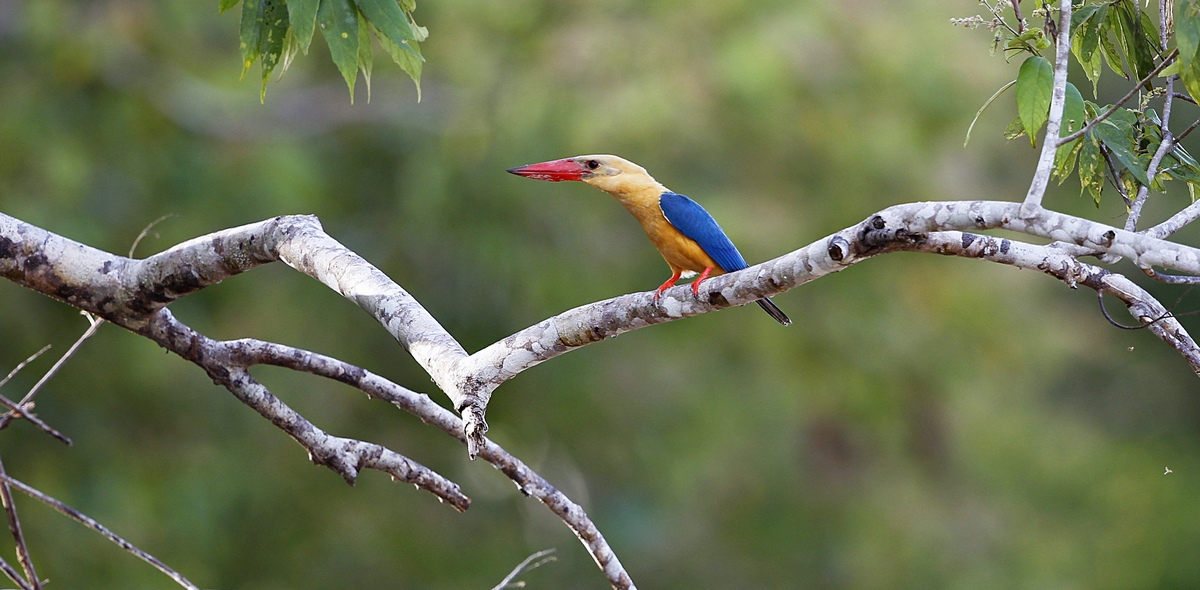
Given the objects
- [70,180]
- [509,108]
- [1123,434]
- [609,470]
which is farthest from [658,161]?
[1123,434]

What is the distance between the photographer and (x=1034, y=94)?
233 cm

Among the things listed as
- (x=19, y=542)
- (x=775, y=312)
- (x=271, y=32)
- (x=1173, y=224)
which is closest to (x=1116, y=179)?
(x=1173, y=224)

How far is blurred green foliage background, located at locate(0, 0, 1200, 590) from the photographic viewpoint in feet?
29.5

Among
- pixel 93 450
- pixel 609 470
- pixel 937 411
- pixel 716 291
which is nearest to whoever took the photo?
pixel 716 291

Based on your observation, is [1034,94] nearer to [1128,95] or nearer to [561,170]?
[1128,95]

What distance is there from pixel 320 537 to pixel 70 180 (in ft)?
13.7

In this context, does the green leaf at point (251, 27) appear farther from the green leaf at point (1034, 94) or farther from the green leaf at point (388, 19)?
the green leaf at point (1034, 94)

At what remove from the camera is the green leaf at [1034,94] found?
2.32 m

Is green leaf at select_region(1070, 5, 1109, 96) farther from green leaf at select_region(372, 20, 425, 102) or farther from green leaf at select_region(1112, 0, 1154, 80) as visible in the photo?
green leaf at select_region(372, 20, 425, 102)

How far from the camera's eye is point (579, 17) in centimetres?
1029

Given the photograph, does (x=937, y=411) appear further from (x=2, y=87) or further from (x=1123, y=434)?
(x=2, y=87)

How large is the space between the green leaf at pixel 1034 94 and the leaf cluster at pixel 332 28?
139cm

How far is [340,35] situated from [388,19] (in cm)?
12

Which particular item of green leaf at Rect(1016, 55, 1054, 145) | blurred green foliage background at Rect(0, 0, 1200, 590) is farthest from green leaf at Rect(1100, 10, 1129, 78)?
blurred green foliage background at Rect(0, 0, 1200, 590)
